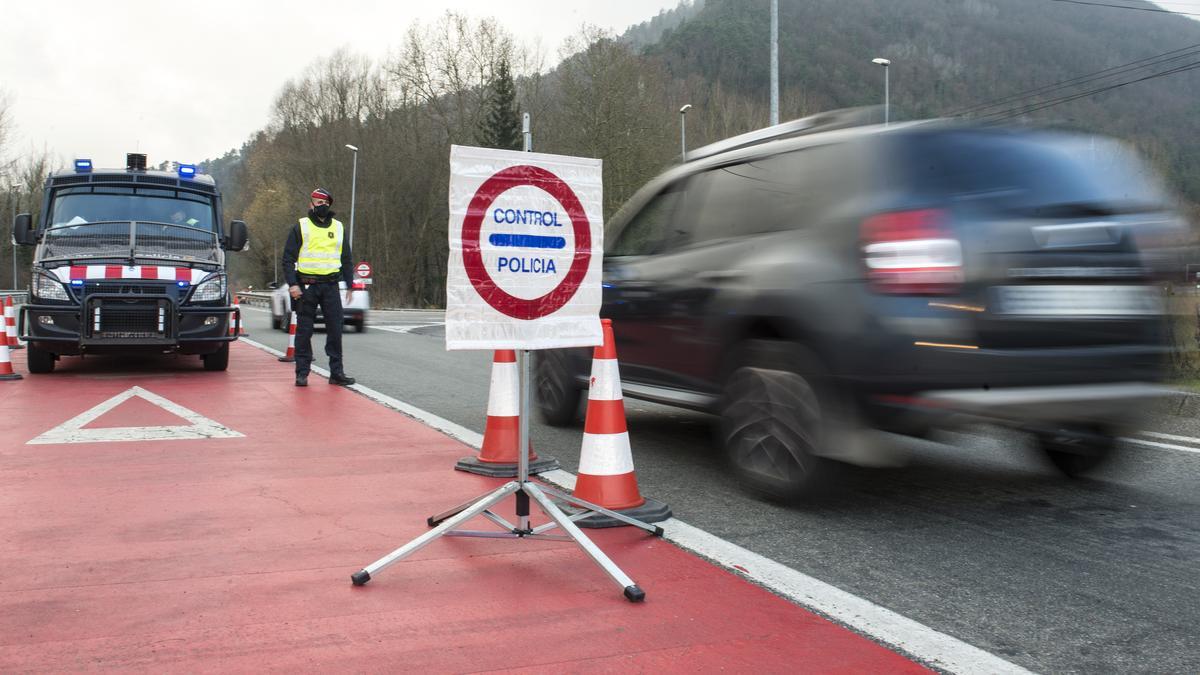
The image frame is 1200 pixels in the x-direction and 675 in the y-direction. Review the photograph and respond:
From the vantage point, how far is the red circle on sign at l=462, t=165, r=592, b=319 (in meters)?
3.66

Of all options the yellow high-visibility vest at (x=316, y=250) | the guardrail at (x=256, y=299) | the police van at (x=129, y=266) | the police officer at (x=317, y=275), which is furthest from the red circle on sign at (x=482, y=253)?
the guardrail at (x=256, y=299)

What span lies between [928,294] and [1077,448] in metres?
1.78

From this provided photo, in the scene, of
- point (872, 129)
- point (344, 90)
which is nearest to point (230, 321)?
point (872, 129)

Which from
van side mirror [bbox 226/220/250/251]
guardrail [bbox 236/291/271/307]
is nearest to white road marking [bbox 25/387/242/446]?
van side mirror [bbox 226/220/250/251]

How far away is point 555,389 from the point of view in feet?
24.6

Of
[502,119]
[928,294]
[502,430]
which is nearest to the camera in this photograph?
[928,294]

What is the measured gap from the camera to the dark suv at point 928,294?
13.6ft

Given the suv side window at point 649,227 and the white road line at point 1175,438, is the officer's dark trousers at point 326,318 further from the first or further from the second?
the white road line at point 1175,438

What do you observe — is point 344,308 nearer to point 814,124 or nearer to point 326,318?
point 326,318

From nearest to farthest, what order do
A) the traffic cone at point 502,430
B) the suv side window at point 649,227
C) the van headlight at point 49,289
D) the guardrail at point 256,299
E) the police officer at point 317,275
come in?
1. the traffic cone at point 502,430
2. the suv side window at point 649,227
3. the police officer at point 317,275
4. the van headlight at point 49,289
5. the guardrail at point 256,299

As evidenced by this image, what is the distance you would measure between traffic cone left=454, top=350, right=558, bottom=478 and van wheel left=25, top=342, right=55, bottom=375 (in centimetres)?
725

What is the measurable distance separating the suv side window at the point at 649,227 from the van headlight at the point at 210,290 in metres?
5.88

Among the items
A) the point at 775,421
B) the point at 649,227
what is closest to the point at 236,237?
the point at 649,227

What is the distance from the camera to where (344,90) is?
5638 cm
